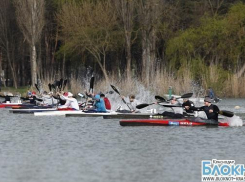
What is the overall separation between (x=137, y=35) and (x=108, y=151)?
156ft

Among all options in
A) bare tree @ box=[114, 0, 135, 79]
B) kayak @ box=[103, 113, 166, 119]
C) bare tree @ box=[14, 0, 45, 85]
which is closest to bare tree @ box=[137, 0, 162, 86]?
bare tree @ box=[114, 0, 135, 79]

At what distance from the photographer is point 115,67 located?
80125mm

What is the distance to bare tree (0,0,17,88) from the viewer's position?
82.7 m

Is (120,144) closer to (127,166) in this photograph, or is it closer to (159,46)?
(127,166)

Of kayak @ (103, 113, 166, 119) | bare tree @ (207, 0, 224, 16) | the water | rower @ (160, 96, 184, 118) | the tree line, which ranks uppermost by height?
bare tree @ (207, 0, 224, 16)

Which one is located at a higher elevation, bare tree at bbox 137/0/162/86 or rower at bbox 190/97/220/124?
bare tree at bbox 137/0/162/86

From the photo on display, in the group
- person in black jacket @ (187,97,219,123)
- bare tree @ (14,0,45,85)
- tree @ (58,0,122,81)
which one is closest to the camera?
person in black jacket @ (187,97,219,123)

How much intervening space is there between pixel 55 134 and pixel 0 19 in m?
50.2

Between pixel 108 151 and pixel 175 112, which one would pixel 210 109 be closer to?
pixel 175 112

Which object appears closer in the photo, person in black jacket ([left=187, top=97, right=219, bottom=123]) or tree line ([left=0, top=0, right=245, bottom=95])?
person in black jacket ([left=187, top=97, right=219, bottom=123])

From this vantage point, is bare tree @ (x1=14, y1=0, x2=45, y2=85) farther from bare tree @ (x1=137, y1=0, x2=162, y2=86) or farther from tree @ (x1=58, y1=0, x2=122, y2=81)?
bare tree @ (x1=137, y1=0, x2=162, y2=86)

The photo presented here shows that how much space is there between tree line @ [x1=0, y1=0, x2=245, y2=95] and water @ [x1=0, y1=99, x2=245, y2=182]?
79.0 feet

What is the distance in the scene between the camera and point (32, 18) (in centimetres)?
7306

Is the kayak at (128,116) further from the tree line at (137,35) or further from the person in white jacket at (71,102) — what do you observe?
the tree line at (137,35)
